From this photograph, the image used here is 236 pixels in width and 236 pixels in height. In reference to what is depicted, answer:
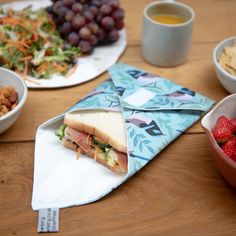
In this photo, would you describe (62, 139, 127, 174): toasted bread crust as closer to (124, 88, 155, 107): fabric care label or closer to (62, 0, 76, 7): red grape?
(124, 88, 155, 107): fabric care label

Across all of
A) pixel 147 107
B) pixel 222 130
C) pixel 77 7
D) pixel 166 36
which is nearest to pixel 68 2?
pixel 77 7

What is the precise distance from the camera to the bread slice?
79cm

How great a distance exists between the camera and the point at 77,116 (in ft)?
2.76

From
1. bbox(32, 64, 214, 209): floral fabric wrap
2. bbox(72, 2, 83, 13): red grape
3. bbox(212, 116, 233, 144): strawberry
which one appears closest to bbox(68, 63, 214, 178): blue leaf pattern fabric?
bbox(32, 64, 214, 209): floral fabric wrap

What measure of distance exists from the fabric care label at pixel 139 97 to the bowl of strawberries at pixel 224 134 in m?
0.17

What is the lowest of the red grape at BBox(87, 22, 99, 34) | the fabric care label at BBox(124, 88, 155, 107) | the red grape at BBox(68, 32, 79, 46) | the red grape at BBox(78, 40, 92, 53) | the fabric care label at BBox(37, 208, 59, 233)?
the fabric care label at BBox(37, 208, 59, 233)

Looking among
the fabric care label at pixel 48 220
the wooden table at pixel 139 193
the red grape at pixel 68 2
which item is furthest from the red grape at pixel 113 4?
the fabric care label at pixel 48 220

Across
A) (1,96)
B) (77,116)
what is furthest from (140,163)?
(1,96)

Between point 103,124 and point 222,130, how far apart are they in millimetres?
242

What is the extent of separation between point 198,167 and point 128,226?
209 millimetres

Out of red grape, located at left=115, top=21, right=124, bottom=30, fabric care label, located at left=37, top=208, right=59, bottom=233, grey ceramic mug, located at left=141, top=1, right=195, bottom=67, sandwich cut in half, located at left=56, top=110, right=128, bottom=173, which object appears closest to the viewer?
fabric care label, located at left=37, top=208, right=59, bottom=233

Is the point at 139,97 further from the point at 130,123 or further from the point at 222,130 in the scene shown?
the point at 222,130

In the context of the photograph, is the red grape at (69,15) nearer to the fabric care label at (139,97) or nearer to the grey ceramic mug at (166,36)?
the grey ceramic mug at (166,36)

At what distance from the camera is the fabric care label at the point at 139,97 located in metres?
0.88
